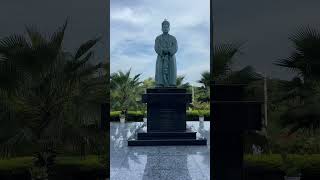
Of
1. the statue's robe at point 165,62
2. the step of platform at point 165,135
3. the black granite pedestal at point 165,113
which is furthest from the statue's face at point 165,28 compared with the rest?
the step of platform at point 165,135

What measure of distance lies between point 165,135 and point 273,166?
8.02 metres

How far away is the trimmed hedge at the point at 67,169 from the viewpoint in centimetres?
587

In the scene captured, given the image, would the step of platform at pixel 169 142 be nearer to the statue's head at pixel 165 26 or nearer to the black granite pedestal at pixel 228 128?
the statue's head at pixel 165 26

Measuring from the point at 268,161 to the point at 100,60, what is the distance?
2.72 m

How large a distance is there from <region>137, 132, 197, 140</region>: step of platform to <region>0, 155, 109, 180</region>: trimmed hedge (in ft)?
26.1

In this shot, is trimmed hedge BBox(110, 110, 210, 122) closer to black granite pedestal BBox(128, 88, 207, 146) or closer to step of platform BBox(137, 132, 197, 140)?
black granite pedestal BBox(128, 88, 207, 146)

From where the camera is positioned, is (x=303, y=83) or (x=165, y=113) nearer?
(x=303, y=83)

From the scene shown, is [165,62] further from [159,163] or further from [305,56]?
[305,56]

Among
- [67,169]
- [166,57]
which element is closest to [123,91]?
[166,57]

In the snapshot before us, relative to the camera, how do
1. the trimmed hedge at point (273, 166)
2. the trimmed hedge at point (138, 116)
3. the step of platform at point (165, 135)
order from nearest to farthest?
the trimmed hedge at point (273, 166), the step of platform at point (165, 135), the trimmed hedge at point (138, 116)

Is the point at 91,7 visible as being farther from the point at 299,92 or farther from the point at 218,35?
the point at 299,92

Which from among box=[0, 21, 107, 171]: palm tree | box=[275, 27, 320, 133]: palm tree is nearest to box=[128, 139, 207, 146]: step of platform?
box=[275, 27, 320, 133]: palm tree

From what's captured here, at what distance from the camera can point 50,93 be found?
5.68 meters

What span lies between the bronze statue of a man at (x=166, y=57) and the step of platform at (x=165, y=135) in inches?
80.6
